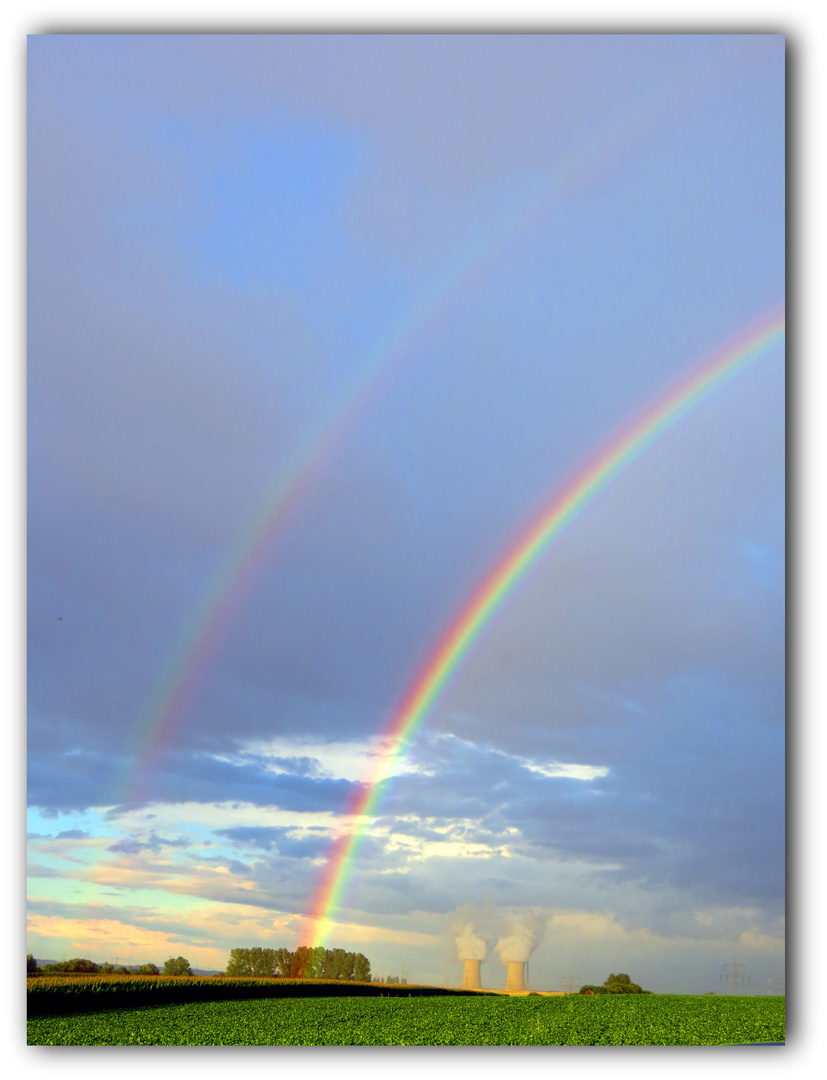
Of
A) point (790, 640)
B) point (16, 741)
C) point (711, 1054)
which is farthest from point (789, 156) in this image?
point (16, 741)

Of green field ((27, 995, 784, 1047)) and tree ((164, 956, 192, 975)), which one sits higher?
tree ((164, 956, 192, 975))

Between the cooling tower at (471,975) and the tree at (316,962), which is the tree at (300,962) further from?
the cooling tower at (471,975)

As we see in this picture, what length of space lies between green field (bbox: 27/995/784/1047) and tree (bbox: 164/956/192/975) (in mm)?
858

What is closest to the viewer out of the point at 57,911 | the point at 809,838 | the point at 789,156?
the point at 809,838

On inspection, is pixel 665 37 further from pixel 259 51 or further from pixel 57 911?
pixel 57 911

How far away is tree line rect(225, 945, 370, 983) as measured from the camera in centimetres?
1583

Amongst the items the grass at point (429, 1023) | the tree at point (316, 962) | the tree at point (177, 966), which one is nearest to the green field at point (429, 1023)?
the grass at point (429, 1023)

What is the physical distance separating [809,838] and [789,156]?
8.82 meters

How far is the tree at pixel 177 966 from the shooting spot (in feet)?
49.6

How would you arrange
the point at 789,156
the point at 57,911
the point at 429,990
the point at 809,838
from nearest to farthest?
the point at 809,838
the point at 789,156
the point at 57,911
the point at 429,990

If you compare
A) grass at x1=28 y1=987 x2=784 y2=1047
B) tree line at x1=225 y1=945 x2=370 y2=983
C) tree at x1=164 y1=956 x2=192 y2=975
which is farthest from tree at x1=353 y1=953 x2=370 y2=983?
tree at x1=164 y1=956 x2=192 y2=975

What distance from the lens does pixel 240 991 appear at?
14992mm

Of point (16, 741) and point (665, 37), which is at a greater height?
point (665, 37)

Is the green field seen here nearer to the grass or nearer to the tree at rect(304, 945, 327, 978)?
the grass
